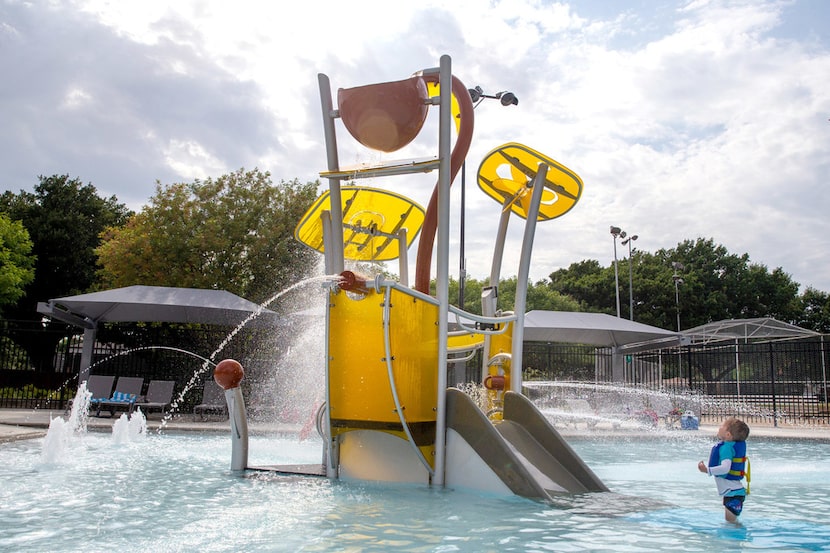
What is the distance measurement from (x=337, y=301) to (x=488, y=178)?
255 cm

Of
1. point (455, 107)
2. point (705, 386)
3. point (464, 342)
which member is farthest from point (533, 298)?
point (455, 107)

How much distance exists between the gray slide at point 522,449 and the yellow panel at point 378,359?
0.33 m

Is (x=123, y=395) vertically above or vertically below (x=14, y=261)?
below

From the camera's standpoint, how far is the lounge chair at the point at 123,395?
14382 millimetres

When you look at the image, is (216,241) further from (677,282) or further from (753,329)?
(677,282)

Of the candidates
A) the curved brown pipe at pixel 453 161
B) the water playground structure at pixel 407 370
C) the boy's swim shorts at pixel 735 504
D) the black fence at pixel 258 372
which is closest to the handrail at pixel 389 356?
the water playground structure at pixel 407 370

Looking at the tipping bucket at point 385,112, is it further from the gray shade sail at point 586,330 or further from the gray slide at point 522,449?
the gray shade sail at point 586,330

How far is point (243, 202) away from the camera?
24.2 m

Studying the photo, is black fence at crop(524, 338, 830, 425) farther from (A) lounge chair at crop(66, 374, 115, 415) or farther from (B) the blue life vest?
(B) the blue life vest

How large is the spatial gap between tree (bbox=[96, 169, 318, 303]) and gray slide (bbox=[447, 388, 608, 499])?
692 inches

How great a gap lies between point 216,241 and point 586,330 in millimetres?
12111

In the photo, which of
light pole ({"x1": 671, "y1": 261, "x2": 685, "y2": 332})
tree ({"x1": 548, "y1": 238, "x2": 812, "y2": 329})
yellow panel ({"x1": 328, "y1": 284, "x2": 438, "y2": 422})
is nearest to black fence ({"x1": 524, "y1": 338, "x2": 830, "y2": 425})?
yellow panel ({"x1": 328, "y1": 284, "x2": 438, "y2": 422})

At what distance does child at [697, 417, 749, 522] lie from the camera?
A: 15.6 feet

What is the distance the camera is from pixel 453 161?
647 centimetres
